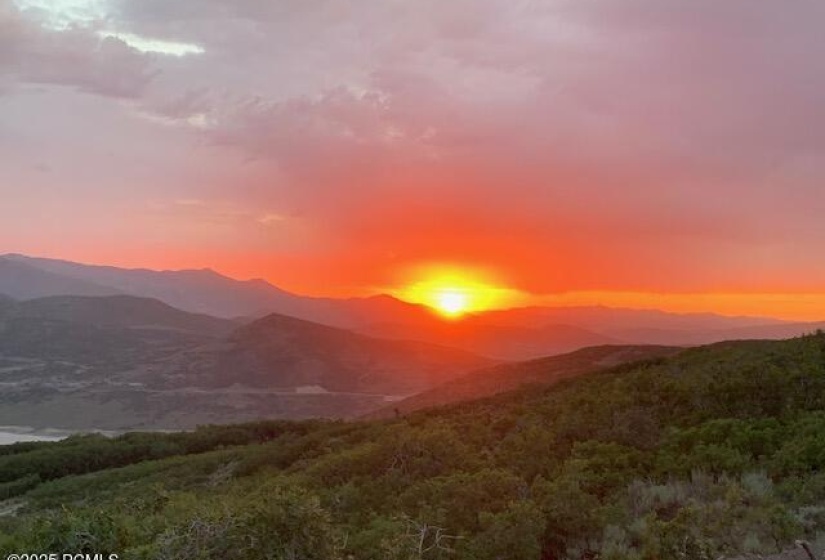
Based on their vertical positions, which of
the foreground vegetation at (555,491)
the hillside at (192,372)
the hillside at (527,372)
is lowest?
the hillside at (192,372)

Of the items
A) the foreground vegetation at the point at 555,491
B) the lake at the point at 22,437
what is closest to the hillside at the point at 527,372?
the foreground vegetation at the point at 555,491

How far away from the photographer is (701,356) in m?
29.3

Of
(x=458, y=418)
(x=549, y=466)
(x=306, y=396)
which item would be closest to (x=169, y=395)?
(x=306, y=396)

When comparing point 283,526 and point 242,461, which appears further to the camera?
point 242,461

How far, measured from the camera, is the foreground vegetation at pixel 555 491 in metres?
7.73

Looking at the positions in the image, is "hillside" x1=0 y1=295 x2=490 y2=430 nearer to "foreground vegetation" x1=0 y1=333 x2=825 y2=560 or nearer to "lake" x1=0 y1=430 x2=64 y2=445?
"lake" x1=0 y1=430 x2=64 y2=445

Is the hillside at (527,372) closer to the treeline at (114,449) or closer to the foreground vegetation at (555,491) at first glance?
the treeline at (114,449)

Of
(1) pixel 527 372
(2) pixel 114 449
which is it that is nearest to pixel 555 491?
(2) pixel 114 449

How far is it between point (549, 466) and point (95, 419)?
90345mm

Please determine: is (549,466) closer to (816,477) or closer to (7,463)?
(816,477)

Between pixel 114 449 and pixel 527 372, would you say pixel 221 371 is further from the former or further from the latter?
pixel 114 449

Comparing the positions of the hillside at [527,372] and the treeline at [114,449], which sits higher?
the hillside at [527,372]

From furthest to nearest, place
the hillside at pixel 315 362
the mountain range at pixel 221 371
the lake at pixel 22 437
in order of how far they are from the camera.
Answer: the hillside at pixel 315 362
the lake at pixel 22 437
the mountain range at pixel 221 371

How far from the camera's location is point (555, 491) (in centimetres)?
1141
